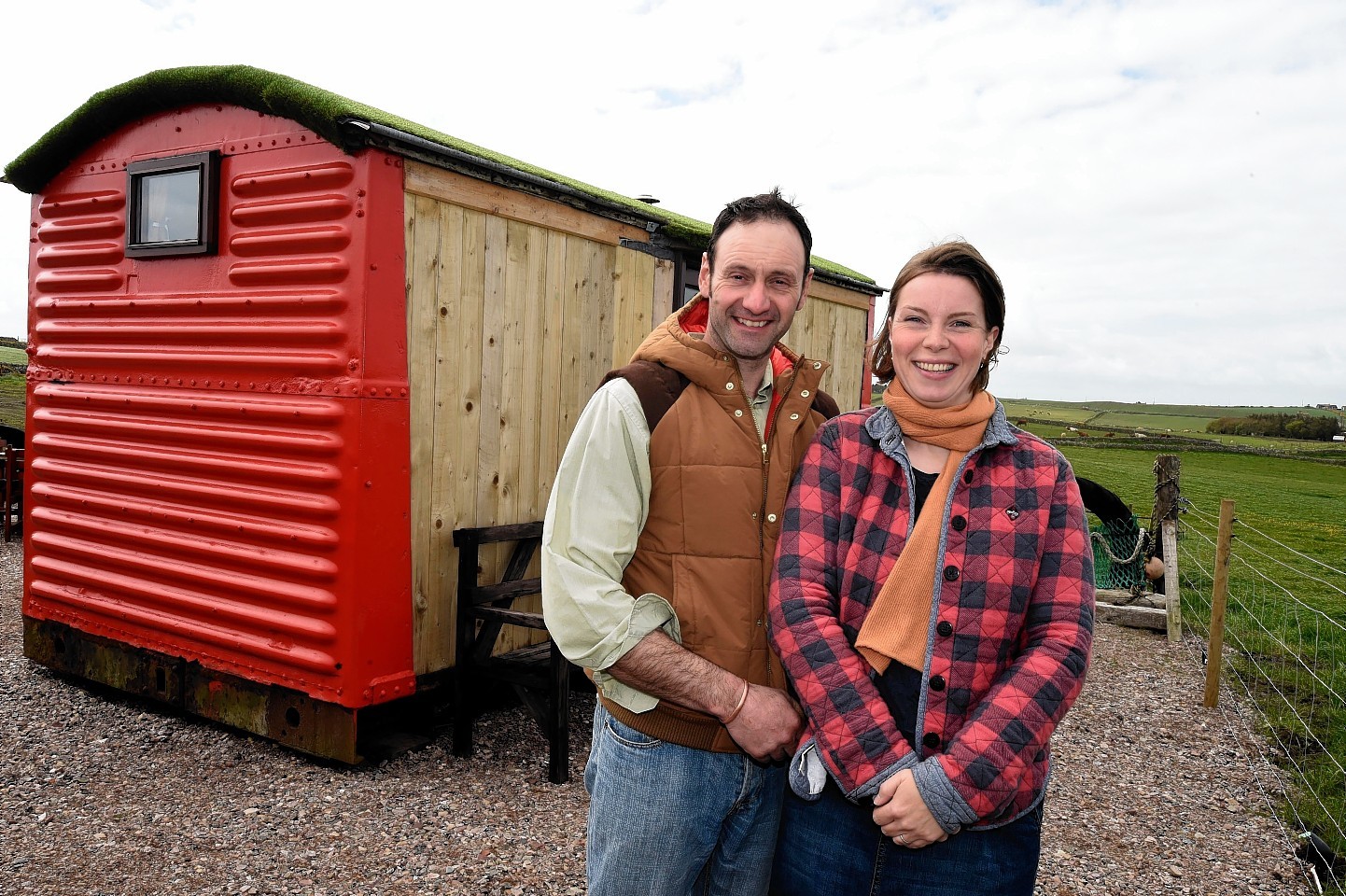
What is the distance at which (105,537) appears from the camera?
6.23 m

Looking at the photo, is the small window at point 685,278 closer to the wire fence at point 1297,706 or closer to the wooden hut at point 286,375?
the wooden hut at point 286,375

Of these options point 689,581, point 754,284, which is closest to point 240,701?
point 689,581

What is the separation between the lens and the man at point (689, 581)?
2039 millimetres

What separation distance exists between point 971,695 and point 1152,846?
387 cm

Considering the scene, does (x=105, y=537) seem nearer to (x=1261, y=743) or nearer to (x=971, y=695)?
(x=971, y=695)

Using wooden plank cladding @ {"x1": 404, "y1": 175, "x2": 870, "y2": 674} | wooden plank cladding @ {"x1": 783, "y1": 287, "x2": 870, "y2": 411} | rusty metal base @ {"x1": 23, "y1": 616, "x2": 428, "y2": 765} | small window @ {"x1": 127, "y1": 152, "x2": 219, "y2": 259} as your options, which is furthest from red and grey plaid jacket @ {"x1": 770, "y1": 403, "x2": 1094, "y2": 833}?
wooden plank cladding @ {"x1": 783, "y1": 287, "x2": 870, "y2": 411}

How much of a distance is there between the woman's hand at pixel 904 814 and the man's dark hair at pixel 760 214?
1.27 m

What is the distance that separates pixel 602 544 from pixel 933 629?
76cm

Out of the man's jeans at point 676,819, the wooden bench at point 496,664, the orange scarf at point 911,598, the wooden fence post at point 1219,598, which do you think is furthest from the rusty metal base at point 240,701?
the wooden fence post at point 1219,598

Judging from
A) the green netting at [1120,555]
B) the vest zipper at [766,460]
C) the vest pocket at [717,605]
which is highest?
the vest zipper at [766,460]

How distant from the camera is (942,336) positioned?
2.06 m

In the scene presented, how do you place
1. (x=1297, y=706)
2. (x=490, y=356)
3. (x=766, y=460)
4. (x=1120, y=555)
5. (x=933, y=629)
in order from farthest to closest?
(x=1120, y=555)
(x=1297, y=706)
(x=490, y=356)
(x=766, y=460)
(x=933, y=629)

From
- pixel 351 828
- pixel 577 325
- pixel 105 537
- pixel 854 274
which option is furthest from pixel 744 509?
pixel 854 274

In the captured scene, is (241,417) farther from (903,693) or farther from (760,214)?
(903,693)
